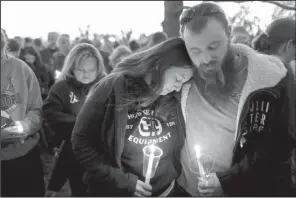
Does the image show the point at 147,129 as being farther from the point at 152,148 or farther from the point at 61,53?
the point at 61,53

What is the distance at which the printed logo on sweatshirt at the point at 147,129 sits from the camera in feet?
5.69

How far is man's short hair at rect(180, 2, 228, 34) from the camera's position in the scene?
1.58 metres

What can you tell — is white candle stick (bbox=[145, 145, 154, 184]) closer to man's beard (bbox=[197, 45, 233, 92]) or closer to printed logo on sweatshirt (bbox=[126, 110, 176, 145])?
printed logo on sweatshirt (bbox=[126, 110, 176, 145])

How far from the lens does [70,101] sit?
123 inches

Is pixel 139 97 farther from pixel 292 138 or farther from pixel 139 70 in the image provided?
pixel 292 138

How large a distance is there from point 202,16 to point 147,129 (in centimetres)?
58

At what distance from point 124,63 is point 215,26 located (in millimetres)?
479

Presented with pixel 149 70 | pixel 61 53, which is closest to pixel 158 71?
pixel 149 70

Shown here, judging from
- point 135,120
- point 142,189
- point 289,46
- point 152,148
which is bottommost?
point 142,189

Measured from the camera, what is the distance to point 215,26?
1.58m

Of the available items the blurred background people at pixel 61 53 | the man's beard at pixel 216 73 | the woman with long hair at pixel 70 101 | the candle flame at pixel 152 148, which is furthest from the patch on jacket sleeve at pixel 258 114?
the blurred background people at pixel 61 53

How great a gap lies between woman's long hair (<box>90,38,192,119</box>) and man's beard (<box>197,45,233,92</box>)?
0.10 metres

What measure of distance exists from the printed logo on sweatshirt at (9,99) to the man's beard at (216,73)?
4.87 ft

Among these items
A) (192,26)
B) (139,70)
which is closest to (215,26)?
(192,26)
